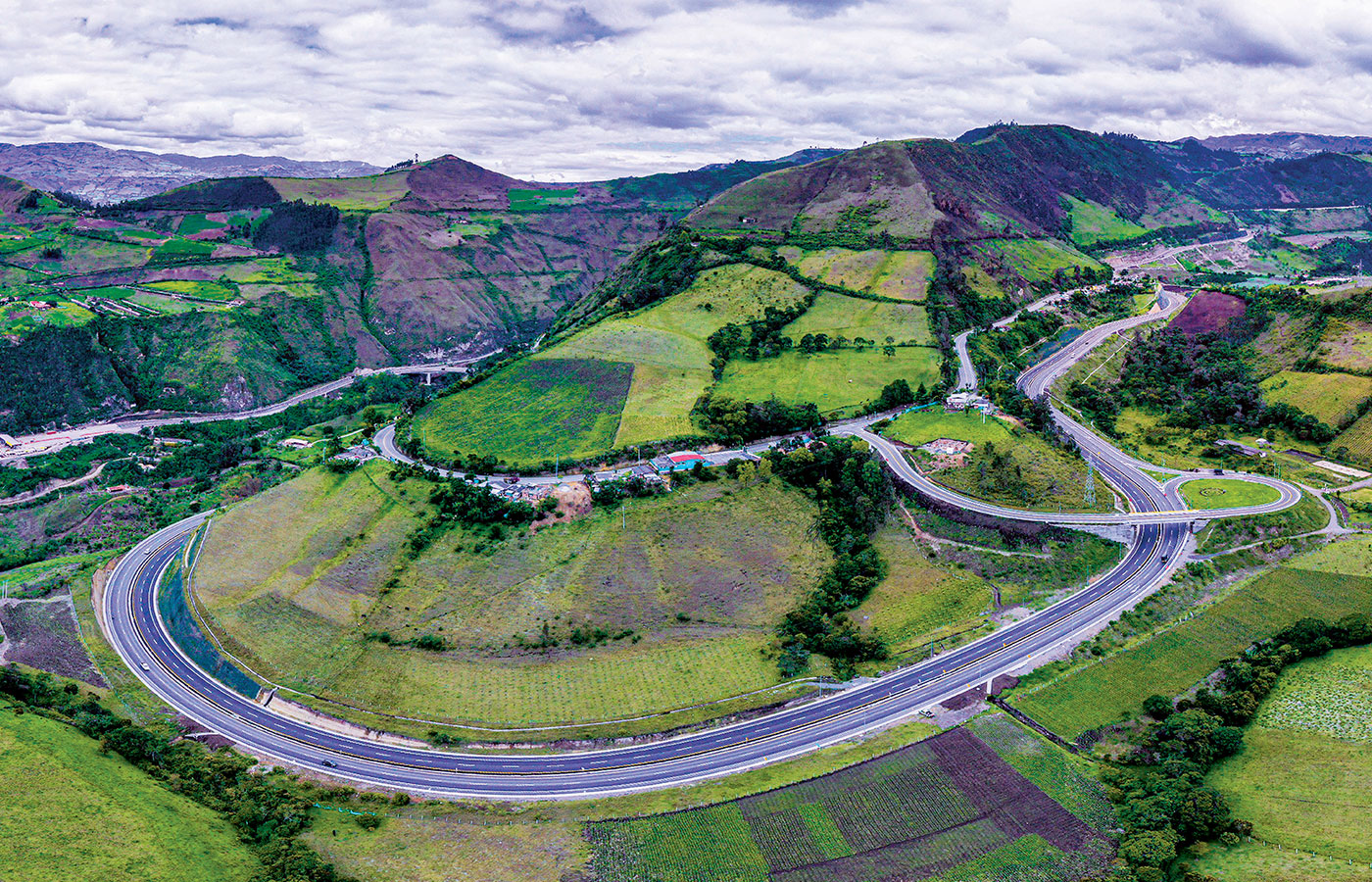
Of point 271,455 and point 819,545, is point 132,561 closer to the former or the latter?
point 271,455

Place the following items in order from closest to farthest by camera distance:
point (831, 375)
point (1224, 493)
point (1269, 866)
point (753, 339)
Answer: point (1269, 866), point (1224, 493), point (831, 375), point (753, 339)

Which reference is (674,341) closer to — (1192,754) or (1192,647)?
(1192,647)

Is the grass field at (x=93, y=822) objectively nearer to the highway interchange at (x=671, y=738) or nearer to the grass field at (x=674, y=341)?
the highway interchange at (x=671, y=738)

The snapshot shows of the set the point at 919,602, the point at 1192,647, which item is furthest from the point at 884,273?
the point at 1192,647

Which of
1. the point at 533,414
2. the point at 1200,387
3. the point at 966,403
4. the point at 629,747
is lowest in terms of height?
the point at 629,747

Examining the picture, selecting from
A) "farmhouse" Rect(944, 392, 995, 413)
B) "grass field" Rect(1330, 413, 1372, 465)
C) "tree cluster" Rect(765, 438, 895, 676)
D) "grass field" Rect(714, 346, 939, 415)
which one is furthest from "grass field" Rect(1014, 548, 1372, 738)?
"grass field" Rect(714, 346, 939, 415)

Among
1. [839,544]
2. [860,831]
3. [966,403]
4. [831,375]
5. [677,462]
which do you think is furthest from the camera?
[831,375]
